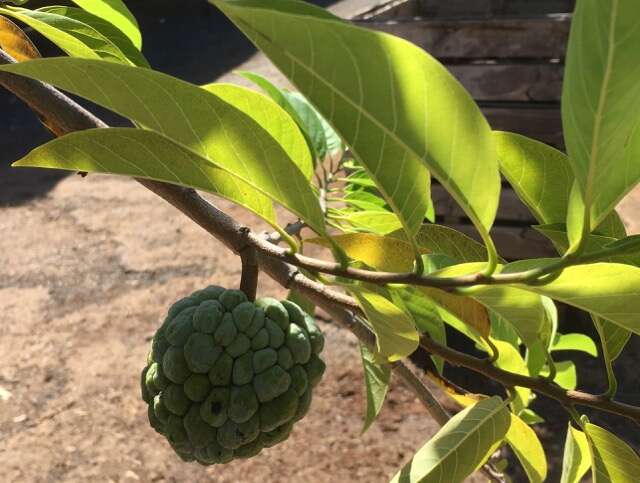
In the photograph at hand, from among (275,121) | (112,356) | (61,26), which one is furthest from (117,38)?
(112,356)

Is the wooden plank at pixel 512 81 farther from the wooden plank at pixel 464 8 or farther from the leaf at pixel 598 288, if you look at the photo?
the leaf at pixel 598 288

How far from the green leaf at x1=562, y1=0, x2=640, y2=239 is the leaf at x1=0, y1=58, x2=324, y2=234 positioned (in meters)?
0.19

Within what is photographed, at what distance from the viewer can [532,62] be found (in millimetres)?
2764

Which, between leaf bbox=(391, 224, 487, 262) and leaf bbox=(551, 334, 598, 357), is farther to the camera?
leaf bbox=(551, 334, 598, 357)

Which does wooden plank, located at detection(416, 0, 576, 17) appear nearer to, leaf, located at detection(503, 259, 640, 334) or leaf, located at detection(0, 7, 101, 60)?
leaf, located at detection(0, 7, 101, 60)

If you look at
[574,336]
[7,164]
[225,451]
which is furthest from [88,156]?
[7,164]

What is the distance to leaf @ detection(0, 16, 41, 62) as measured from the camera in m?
0.80

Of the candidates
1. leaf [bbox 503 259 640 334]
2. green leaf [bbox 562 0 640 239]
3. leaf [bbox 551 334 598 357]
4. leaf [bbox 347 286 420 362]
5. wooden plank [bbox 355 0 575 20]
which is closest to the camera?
green leaf [bbox 562 0 640 239]

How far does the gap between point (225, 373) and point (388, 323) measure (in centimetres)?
28

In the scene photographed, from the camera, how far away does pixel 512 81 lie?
2.79 metres

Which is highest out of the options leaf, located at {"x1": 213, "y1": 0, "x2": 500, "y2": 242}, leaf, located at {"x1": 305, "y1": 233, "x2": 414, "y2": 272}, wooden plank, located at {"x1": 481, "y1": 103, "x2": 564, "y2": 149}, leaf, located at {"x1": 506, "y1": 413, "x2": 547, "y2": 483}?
leaf, located at {"x1": 213, "y1": 0, "x2": 500, "y2": 242}

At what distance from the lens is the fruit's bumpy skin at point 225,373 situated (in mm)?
796

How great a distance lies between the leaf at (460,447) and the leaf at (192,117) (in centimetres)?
28

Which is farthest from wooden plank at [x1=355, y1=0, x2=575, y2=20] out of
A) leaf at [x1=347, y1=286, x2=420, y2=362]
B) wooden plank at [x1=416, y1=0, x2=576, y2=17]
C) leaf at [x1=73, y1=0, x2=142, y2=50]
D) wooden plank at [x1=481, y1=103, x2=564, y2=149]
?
leaf at [x1=347, y1=286, x2=420, y2=362]
